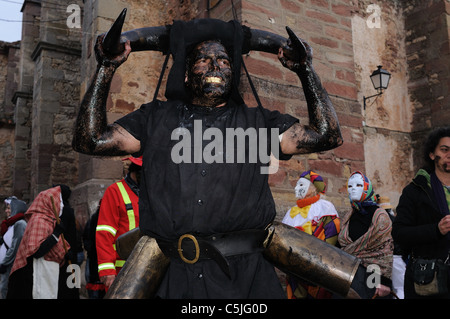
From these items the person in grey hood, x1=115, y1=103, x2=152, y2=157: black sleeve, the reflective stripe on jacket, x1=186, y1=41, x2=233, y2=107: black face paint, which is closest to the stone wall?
the person in grey hood

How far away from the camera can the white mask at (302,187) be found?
173 inches

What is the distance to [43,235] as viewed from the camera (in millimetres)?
4246

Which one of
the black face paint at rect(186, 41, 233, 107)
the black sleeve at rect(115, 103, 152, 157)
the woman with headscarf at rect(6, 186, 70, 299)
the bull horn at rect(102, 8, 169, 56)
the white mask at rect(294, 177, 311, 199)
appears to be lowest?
the woman with headscarf at rect(6, 186, 70, 299)

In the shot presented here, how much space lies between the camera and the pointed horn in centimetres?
142

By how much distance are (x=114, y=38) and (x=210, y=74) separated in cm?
38

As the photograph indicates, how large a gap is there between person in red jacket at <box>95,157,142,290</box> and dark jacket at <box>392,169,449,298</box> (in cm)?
201

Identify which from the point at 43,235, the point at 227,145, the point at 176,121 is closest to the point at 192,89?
the point at 176,121

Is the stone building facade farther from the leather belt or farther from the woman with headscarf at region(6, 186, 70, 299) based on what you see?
the leather belt

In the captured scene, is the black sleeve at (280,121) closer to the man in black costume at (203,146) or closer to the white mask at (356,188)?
the man in black costume at (203,146)

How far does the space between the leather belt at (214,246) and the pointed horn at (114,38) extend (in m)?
0.72

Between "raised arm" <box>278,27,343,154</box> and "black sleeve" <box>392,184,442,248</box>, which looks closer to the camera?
"raised arm" <box>278,27,343,154</box>

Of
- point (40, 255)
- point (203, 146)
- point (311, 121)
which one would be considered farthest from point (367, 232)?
point (40, 255)

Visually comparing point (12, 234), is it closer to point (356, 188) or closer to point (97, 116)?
point (356, 188)

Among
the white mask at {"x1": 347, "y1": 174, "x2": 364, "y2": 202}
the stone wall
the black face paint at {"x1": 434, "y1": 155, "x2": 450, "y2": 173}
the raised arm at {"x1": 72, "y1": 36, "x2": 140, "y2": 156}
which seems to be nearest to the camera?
the raised arm at {"x1": 72, "y1": 36, "x2": 140, "y2": 156}
